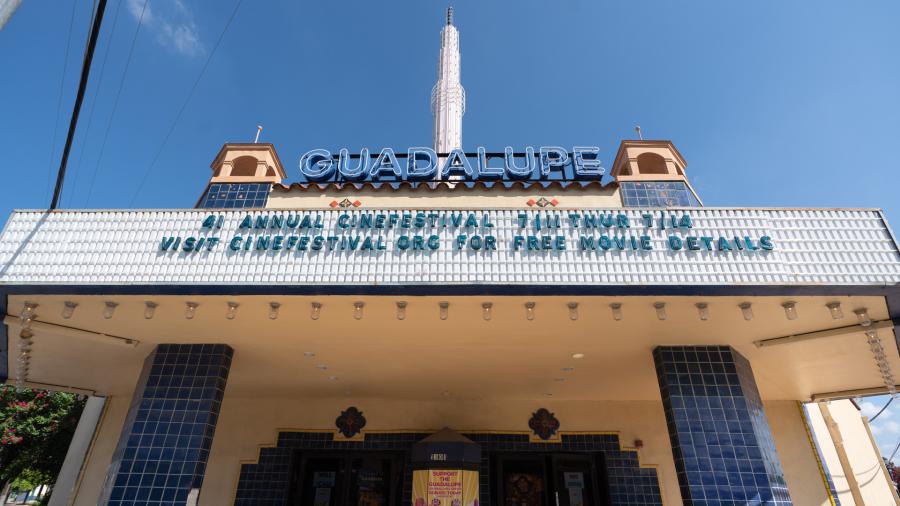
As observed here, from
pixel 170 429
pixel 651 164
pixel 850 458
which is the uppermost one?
pixel 651 164

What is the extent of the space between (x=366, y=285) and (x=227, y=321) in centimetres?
309

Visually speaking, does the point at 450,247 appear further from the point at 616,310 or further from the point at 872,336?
the point at 872,336

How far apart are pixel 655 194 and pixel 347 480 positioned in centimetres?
1052

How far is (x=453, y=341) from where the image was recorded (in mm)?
9617

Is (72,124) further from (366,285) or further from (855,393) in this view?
(855,393)

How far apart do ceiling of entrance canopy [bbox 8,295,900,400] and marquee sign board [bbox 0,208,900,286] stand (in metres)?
0.45

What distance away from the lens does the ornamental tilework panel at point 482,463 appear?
1254 centimetres

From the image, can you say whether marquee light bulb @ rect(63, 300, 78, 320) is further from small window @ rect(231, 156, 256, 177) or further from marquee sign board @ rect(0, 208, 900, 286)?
small window @ rect(231, 156, 256, 177)

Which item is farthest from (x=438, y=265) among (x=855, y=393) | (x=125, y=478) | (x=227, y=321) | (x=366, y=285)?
(x=855, y=393)

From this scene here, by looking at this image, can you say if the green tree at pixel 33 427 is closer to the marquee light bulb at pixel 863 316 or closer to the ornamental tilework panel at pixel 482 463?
the ornamental tilework panel at pixel 482 463

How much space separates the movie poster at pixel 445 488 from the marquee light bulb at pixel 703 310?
22.0 feet

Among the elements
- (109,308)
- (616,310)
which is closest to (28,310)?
(109,308)

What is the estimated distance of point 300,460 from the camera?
1335 centimetres

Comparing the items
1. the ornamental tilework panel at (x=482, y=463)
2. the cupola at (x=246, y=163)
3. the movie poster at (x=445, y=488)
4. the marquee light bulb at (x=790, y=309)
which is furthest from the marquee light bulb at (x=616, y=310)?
the cupola at (x=246, y=163)
